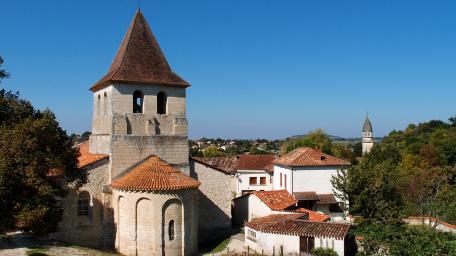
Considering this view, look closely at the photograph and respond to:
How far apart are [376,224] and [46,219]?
18134 mm

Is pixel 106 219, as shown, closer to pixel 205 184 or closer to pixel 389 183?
pixel 205 184

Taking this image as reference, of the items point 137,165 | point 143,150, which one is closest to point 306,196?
point 143,150

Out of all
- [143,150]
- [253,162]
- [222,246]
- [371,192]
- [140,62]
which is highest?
[140,62]

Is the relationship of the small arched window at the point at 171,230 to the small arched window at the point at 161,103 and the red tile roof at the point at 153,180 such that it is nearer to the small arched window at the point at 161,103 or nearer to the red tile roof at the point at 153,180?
the red tile roof at the point at 153,180

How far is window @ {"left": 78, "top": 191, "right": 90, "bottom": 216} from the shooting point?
25594 millimetres

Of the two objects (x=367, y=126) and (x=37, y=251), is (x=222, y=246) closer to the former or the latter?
(x=37, y=251)

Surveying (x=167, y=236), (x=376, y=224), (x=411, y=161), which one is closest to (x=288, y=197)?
(x=376, y=224)

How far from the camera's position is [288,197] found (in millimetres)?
32719

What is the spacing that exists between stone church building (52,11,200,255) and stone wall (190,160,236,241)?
6.29 feet

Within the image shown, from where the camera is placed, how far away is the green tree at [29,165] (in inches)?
735

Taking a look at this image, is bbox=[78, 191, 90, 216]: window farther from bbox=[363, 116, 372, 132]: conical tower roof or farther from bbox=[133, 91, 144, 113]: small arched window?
bbox=[363, 116, 372, 132]: conical tower roof

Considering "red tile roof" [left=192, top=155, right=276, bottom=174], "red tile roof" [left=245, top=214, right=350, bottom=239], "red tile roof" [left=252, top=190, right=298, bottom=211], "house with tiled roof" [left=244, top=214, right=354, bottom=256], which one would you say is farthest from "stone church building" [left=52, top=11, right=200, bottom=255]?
"red tile roof" [left=192, top=155, right=276, bottom=174]

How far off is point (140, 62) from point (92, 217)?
1055cm

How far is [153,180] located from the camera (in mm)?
23641
